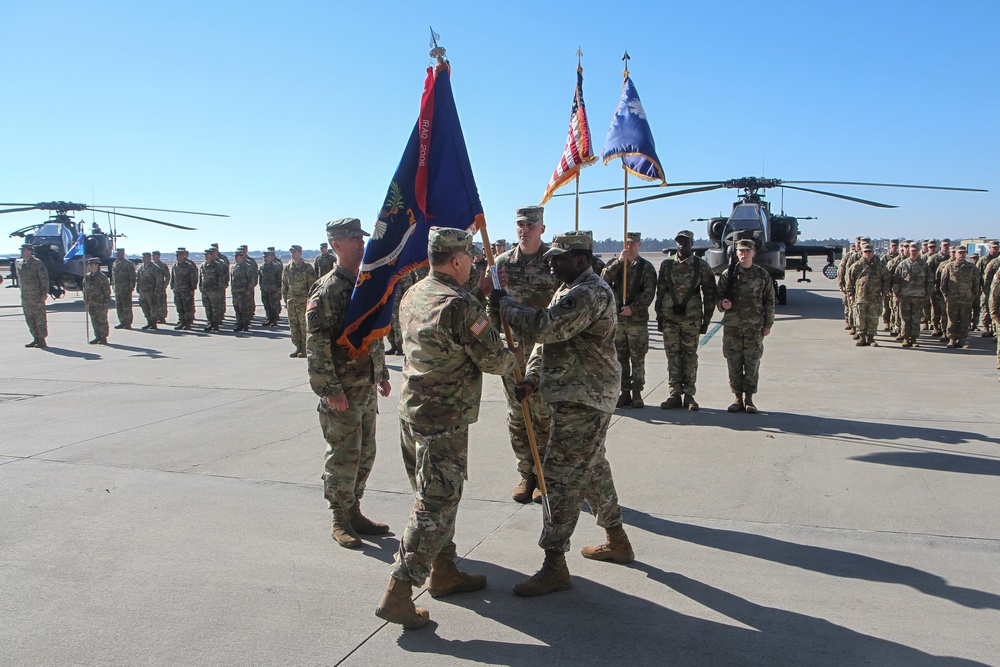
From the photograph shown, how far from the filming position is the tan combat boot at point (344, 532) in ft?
14.2

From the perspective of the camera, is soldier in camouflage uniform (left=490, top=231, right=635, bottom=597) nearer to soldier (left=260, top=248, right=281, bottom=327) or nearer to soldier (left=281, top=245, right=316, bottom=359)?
soldier (left=281, top=245, right=316, bottom=359)

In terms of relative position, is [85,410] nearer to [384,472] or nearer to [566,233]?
[384,472]

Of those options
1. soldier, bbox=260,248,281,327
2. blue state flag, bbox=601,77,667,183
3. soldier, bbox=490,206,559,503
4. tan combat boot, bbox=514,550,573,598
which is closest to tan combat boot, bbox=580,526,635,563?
tan combat boot, bbox=514,550,573,598

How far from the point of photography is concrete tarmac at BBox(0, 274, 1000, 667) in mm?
3221

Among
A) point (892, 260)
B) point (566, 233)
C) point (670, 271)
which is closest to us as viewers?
point (566, 233)

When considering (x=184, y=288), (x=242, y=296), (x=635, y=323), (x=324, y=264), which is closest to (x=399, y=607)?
(x=635, y=323)

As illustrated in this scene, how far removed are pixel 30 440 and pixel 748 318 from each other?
732 centimetres

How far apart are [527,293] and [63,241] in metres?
25.4

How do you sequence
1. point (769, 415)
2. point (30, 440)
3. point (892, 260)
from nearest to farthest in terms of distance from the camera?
1. point (30, 440)
2. point (769, 415)
3. point (892, 260)

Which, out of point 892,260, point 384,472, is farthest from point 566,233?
point 892,260

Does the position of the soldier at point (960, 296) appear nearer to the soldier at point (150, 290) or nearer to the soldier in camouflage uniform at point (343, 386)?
the soldier in camouflage uniform at point (343, 386)

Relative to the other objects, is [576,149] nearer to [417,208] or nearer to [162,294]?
[417,208]

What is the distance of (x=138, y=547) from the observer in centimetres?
433

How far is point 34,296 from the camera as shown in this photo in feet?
46.1
